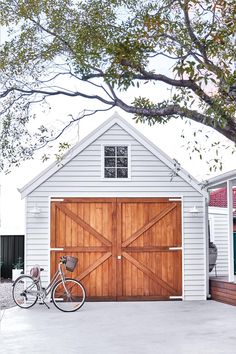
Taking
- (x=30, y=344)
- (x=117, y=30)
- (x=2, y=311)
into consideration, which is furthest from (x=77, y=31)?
(x=2, y=311)

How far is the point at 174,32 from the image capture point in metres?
8.94

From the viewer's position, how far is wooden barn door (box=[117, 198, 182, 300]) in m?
14.9

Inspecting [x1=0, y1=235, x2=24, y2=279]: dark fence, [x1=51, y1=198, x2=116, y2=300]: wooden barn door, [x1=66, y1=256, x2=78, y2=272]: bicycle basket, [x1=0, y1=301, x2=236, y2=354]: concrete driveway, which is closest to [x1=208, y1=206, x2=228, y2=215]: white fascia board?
[x1=51, y1=198, x2=116, y2=300]: wooden barn door

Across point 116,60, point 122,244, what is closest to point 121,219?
point 122,244

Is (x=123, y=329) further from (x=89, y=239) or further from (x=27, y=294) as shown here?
(x=89, y=239)

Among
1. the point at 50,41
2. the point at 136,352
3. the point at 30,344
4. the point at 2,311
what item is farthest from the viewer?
the point at 2,311

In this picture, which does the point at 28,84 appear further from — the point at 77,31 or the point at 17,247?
the point at 17,247

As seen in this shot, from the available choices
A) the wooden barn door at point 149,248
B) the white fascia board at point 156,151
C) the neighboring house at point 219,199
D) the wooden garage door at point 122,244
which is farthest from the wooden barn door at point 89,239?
the neighboring house at point 219,199

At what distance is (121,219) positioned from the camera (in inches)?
591

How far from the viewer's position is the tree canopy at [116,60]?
809 centimetres

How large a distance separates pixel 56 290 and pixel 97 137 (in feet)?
11.0

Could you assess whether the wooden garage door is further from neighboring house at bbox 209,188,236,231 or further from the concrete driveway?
Result: neighboring house at bbox 209,188,236,231

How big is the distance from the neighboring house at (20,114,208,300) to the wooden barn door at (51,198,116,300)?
2 cm

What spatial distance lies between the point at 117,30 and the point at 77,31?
1.94 ft
